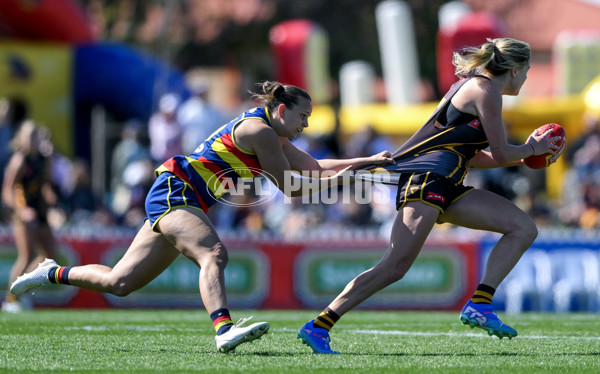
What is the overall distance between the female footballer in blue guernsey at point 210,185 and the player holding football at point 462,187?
1.04ft

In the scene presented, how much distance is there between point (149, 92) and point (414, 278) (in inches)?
350

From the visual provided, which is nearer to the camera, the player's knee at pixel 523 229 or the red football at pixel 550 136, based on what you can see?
the player's knee at pixel 523 229

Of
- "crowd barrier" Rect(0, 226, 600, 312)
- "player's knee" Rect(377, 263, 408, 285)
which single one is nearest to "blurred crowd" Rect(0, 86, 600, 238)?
"crowd barrier" Rect(0, 226, 600, 312)

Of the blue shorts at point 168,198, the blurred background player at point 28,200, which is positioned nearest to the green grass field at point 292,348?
the blue shorts at point 168,198

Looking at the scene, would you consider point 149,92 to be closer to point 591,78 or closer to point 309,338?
point 591,78

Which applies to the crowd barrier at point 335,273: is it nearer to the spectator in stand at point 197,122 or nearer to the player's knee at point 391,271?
the spectator in stand at point 197,122

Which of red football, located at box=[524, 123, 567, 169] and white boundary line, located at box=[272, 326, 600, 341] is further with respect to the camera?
white boundary line, located at box=[272, 326, 600, 341]

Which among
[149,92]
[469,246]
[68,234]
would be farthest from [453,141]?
[149,92]

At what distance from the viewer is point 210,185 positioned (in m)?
6.56

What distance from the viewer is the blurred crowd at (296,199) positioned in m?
14.1

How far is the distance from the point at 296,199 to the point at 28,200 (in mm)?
4146

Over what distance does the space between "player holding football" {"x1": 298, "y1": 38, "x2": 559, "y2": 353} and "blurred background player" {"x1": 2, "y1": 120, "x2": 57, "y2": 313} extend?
228 inches

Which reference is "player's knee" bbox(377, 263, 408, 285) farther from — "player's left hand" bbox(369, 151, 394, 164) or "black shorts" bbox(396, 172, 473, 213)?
"player's left hand" bbox(369, 151, 394, 164)

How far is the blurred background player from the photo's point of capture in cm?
1148
